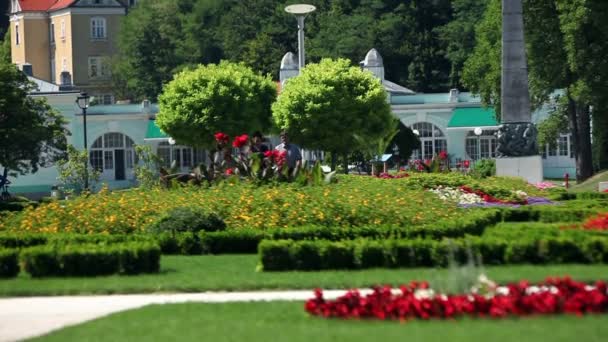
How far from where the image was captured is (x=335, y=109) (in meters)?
51.4

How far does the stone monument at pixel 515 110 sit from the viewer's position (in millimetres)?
36938

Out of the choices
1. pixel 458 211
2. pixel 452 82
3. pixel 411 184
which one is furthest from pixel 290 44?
pixel 458 211

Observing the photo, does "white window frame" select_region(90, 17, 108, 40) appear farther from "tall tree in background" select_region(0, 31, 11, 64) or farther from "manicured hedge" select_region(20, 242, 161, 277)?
"manicured hedge" select_region(20, 242, 161, 277)

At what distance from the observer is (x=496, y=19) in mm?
53875

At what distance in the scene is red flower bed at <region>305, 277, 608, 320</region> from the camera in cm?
1275

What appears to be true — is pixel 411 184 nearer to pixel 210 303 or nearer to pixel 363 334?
pixel 210 303

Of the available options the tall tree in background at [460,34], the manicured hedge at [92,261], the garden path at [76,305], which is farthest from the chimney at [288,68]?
the garden path at [76,305]

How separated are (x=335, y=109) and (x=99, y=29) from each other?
55.6 m

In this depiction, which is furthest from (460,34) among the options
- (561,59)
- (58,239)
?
(58,239)

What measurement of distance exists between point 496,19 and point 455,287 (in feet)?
136

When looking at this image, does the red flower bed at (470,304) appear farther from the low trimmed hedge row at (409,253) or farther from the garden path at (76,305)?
the low trimmed hedge row at (409,253)

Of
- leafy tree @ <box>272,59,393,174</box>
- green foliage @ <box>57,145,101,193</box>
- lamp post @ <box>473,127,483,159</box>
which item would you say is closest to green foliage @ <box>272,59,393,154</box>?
leafy tree @ <box>272,59,393,174</box>

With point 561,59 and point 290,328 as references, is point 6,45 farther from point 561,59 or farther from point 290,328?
point 290,328

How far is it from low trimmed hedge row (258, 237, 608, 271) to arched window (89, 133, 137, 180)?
58233 mm
